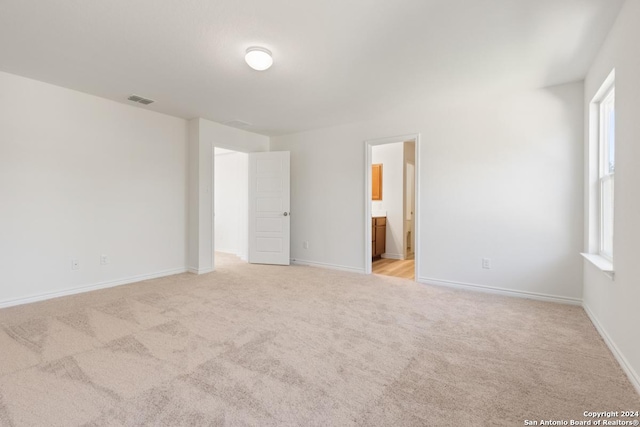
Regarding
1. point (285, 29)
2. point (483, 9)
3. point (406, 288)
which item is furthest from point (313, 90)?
point (406, 288)

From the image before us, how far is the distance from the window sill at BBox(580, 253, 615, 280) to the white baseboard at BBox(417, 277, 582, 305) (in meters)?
0.62

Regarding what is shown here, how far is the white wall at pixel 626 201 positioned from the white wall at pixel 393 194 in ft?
12.3

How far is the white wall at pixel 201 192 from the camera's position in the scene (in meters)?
4.50

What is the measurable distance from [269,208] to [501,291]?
3637mm

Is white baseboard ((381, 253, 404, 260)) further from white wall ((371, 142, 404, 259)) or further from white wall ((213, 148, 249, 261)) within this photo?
white wall ((213, 148, 249, 261))

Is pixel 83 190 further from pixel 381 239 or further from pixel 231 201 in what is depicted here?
pixel 381 239

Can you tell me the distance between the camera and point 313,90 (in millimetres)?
3373

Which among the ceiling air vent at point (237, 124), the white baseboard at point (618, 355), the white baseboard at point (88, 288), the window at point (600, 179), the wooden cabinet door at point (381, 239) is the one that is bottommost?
the white baseboard at point (618, 355)

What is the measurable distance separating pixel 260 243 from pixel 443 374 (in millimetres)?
3951

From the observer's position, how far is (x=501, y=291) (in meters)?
3.51

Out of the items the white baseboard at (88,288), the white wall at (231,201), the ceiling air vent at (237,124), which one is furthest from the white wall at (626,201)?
the white wall at (231,201)

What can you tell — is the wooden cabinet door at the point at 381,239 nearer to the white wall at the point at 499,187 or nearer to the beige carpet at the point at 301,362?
the white wall at the point at 499,187

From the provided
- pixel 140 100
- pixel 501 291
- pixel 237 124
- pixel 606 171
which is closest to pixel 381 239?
pixel 501 291

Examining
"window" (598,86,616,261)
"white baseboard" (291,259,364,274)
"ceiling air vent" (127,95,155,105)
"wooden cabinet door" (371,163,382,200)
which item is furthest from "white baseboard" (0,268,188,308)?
"window" (598,86,616,261)
